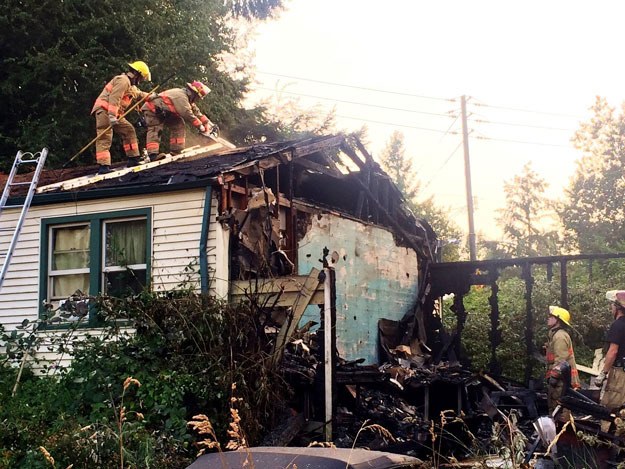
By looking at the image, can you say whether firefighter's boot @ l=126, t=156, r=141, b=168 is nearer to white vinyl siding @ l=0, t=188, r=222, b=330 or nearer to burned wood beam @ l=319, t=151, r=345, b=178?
white vinyl siding @ l=0, t=188, r=222, b=330

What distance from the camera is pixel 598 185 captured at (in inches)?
1603

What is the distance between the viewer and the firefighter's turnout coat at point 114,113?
13062 mm

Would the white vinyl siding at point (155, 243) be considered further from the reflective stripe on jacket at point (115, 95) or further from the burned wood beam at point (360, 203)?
the burned wood beam at point (360, 203)

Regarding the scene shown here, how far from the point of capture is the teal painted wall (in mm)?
13664

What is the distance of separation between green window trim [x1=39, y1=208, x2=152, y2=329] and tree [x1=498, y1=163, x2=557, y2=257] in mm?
46809

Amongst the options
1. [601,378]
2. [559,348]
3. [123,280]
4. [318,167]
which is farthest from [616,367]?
[123,280]

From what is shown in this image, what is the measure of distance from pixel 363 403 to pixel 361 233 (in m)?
5.01

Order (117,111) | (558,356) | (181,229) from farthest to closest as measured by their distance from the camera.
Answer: (117,111)
(181,229)
(558,356)

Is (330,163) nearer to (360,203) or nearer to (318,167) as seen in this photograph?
(318,167)

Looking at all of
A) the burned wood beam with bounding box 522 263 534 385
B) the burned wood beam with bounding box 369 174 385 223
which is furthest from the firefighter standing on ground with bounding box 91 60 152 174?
the burned wood beam with bounding box 522 263 534 385

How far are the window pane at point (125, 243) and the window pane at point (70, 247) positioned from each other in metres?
0.41

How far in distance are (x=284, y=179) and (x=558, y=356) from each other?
5.79 m

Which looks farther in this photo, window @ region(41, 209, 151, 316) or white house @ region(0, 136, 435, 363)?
window @ region(41, 209, 151, 316)

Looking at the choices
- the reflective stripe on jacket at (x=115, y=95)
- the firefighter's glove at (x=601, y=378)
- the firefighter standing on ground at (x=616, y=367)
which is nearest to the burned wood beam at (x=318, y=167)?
the reflective stripe on jacket at (x=115, y=95)
